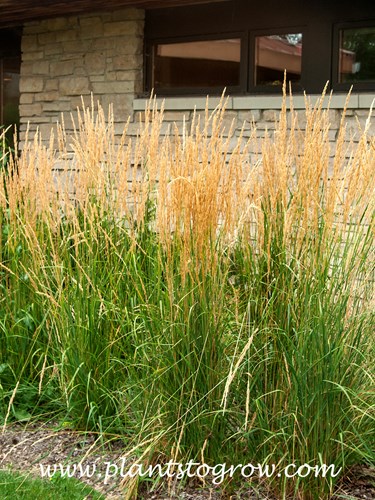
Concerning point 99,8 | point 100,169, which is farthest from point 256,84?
point 100,169

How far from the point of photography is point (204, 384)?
3363 millimetres

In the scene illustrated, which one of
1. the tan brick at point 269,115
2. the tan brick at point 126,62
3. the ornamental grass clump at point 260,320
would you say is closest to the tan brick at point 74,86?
the tan brick at point 126,62

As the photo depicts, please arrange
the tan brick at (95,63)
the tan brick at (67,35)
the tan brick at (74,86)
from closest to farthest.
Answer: the tan brick at (95,63), the tan brick at (74,86), the tan brick at (67,35)

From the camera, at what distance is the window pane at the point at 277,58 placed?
26.1 ft

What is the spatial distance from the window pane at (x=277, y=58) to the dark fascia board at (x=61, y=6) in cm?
73

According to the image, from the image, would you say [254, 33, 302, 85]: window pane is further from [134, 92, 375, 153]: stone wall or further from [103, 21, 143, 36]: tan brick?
[103, 21, 143, 36]: tan brick

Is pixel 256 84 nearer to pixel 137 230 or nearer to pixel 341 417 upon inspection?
pixel 137 230

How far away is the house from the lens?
7625 millimetres

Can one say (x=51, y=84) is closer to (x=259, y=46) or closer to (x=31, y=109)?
(x=31, y=109)

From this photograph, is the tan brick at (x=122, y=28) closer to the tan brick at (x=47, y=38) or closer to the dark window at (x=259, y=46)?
the dark window at (x=259, y=46)

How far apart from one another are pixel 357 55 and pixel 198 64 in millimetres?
1798

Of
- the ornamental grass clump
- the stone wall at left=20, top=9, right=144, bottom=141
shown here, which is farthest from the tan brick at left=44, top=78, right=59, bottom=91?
the ornamental grass clump

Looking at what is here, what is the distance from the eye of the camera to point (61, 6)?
873 centimetres

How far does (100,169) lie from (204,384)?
1.40 m
